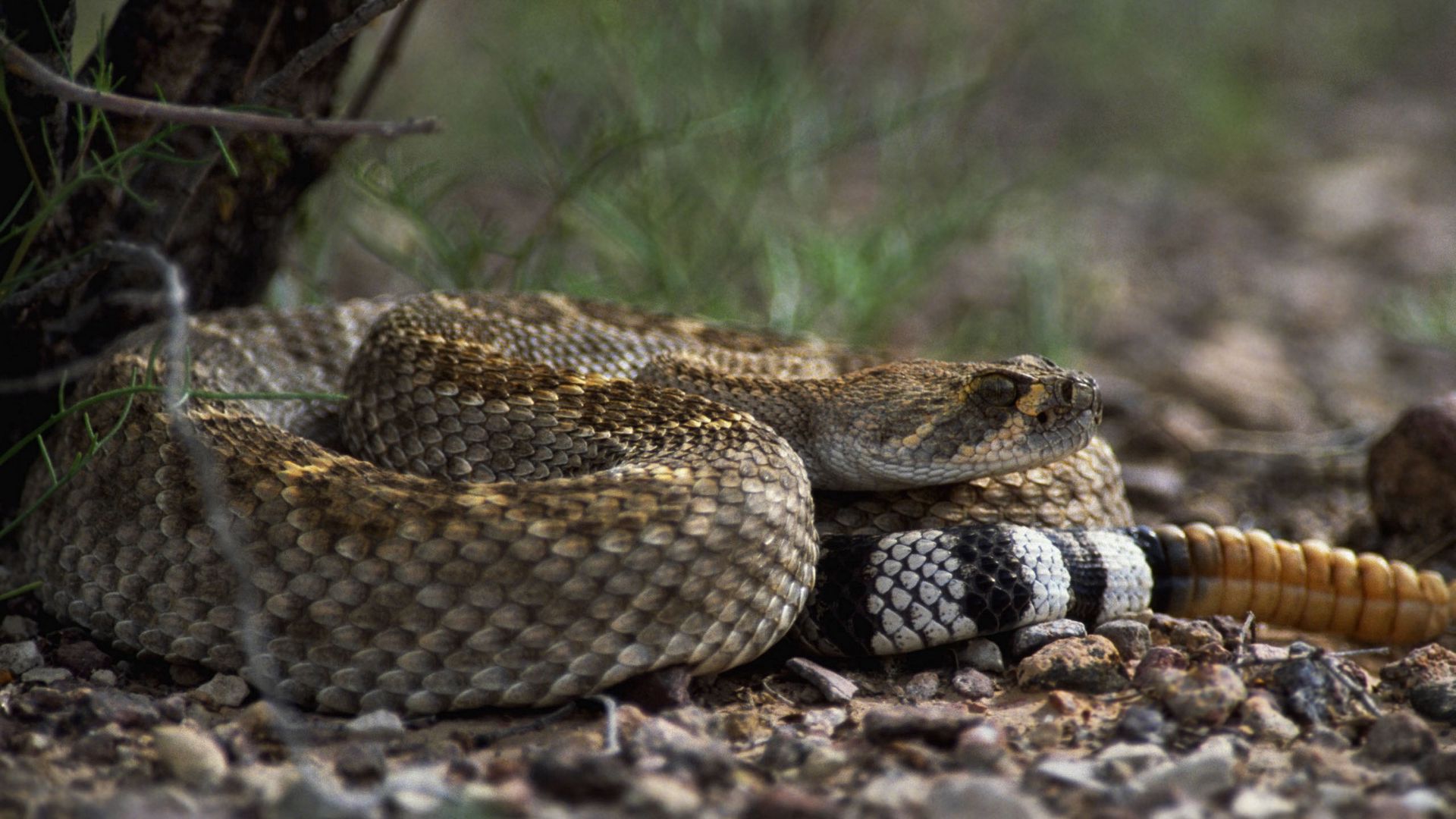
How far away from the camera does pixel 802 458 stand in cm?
367

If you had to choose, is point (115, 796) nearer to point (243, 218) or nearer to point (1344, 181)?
point (243, 218)

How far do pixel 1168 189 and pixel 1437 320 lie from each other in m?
4.34

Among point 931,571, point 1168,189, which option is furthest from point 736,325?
point 1168,189

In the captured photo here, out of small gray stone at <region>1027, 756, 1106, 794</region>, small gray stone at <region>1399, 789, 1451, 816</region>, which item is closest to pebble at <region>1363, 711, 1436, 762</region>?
small gray stone at <region>1399, 789, 1451, 816</region>

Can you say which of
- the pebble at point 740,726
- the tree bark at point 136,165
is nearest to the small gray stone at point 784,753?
the pebble at point 740,726

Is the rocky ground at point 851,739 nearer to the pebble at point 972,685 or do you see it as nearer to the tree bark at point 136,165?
the pebble at point 972,685

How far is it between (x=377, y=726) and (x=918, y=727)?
1.11m

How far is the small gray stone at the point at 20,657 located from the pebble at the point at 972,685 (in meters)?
2.19

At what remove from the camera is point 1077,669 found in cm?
311

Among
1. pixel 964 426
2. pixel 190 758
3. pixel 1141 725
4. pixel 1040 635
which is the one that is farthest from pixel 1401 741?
pixel 190 758

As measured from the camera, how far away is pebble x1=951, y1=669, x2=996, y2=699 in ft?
10.3

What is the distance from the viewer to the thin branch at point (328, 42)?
3287 millimetres

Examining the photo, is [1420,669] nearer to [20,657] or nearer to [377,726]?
[377,726]

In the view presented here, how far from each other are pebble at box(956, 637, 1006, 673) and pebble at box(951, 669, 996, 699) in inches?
1.3
